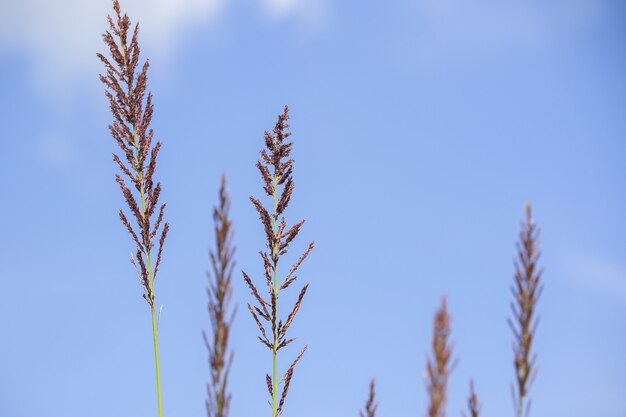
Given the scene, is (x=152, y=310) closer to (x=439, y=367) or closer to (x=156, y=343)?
(x=156, y=343)

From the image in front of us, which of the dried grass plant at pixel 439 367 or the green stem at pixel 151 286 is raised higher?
the green stem at pixel 151 286

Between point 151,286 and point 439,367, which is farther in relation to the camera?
point 151,286

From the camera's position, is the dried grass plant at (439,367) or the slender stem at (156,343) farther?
the slender stem at (156,343)

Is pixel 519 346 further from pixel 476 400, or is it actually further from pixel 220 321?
pixel 220 321

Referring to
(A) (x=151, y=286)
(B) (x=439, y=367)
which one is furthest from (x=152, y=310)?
(B) (x=439, y=367)

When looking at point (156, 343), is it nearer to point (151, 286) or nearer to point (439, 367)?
point (151, 286)

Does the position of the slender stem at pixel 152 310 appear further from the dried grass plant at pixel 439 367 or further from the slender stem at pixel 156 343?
the dried grass plant at pixel 439 367

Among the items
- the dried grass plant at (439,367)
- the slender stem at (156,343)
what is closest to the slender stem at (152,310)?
the slender stem at (156,343)

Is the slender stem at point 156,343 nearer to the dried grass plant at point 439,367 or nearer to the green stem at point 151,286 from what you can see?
the green stem at point 151,286

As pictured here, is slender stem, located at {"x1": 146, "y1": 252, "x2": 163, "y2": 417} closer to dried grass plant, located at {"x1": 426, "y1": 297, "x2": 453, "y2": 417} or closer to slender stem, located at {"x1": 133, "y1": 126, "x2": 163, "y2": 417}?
slender stem, located at {"x1": 133, "y1": 126, "x2": 163, "y2": 417}

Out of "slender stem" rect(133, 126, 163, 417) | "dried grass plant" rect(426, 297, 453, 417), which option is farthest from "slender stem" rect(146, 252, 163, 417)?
"dried grass plant" rect(426, 297, 453, 417)

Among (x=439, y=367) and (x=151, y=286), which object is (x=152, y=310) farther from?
(x=439, y=367)

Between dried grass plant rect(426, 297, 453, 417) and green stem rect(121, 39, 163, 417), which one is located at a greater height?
green stem rect(121, 39, 163, 417)

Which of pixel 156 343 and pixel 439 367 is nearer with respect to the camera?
pixel 439 367
